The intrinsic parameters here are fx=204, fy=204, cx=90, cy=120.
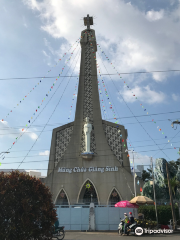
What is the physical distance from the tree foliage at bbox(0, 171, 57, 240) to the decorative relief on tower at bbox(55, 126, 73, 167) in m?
22.2

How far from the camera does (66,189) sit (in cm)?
2803

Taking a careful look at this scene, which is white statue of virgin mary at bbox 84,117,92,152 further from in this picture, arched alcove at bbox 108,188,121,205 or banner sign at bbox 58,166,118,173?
arched alcove at bbox 108,188,121,205

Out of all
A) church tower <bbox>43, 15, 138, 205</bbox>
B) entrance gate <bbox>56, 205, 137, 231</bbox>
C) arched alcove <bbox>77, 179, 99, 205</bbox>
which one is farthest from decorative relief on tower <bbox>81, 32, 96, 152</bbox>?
entrance gate <bbox>56, 205, 137, 231</bbox>

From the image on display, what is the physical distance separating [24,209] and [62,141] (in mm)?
24265

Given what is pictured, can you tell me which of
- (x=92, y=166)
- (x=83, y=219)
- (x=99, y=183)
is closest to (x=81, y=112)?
(x=92, y=166)

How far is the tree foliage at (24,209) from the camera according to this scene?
24.4 ft

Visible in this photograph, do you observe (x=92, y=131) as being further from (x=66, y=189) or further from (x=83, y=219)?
(x=83, y=219)

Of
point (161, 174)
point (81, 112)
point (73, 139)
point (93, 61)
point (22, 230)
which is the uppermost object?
point (93, 61)

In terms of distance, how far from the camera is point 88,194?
28.8 m

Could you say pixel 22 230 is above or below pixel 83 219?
above

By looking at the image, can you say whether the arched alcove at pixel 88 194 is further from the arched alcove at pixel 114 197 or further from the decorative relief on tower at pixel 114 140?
the decorative relief on tower at pixel 114 140

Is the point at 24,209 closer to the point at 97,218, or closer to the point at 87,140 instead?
the point at 97,218

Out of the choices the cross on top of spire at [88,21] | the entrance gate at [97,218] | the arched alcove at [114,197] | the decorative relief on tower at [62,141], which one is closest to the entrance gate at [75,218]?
the entrance gate at [97,218]

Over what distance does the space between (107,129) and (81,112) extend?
505 centimetres
